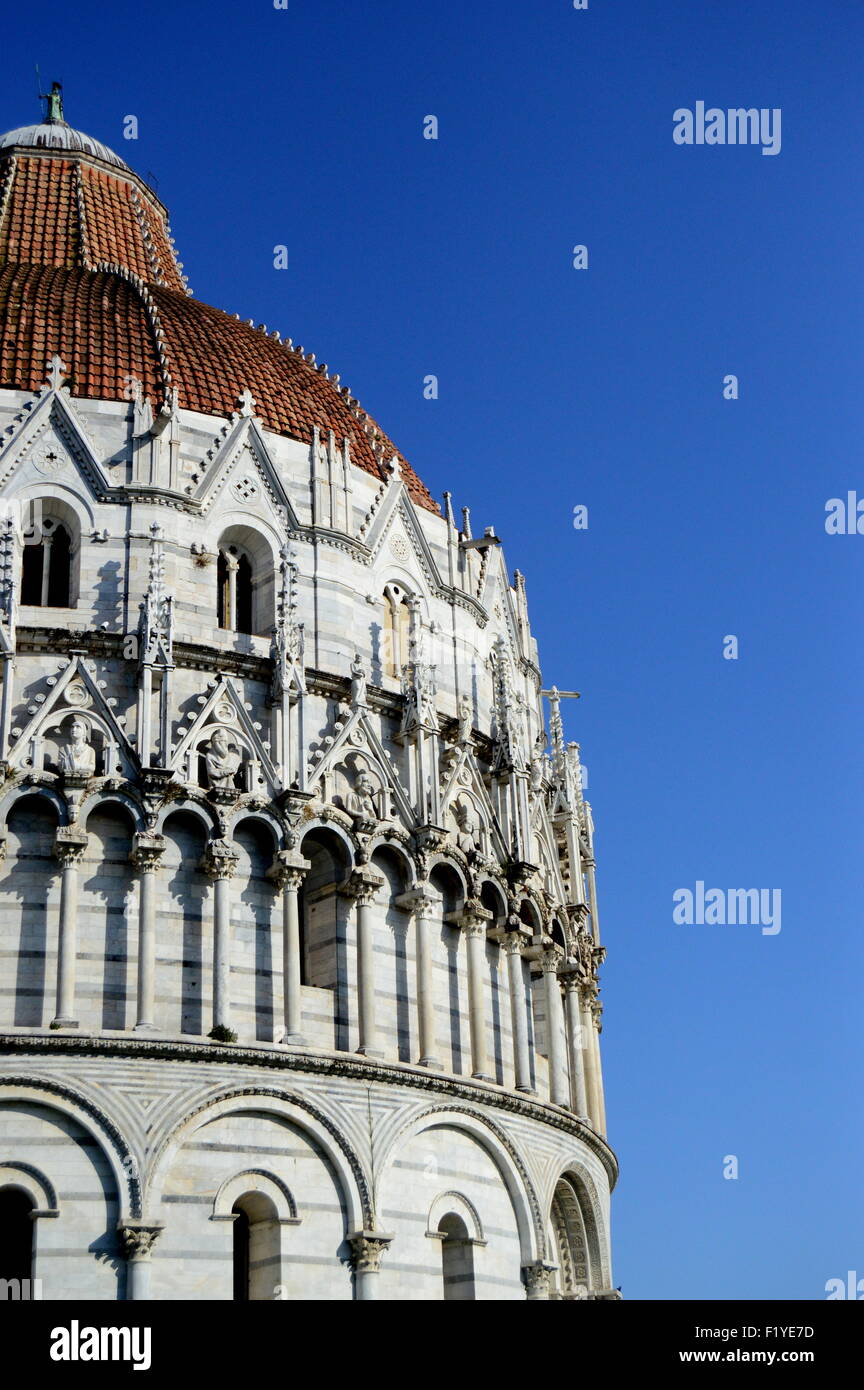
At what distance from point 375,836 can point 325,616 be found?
4.24 meters

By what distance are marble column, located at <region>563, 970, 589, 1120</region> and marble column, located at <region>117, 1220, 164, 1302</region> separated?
11.4 meters

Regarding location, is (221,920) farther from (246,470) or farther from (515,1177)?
(246,470)

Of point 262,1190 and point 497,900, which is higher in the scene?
point 497,900

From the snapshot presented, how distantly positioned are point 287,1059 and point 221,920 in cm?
239

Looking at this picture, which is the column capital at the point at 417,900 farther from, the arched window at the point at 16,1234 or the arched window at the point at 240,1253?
the arched window at the point at 16,1234

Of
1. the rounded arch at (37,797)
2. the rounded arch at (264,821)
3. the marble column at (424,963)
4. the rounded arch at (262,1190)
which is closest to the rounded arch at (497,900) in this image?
the marble column at (424,963)

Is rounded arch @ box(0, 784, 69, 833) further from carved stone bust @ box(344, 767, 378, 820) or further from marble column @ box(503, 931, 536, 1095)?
marble column @ box(503, 931, 536, 1095)

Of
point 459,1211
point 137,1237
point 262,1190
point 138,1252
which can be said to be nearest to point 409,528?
point 459,1211

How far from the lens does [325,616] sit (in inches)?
1293

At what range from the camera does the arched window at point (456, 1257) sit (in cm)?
3003

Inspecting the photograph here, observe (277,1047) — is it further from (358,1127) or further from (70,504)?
(70,504)

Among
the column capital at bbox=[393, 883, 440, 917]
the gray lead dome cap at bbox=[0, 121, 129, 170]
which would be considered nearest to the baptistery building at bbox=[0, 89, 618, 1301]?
the column capital at bbox=[393, 883, 440, 917]

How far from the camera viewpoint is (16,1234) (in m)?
26.8

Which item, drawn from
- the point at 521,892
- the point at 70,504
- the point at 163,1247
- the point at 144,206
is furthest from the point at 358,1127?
the point at 144,206
